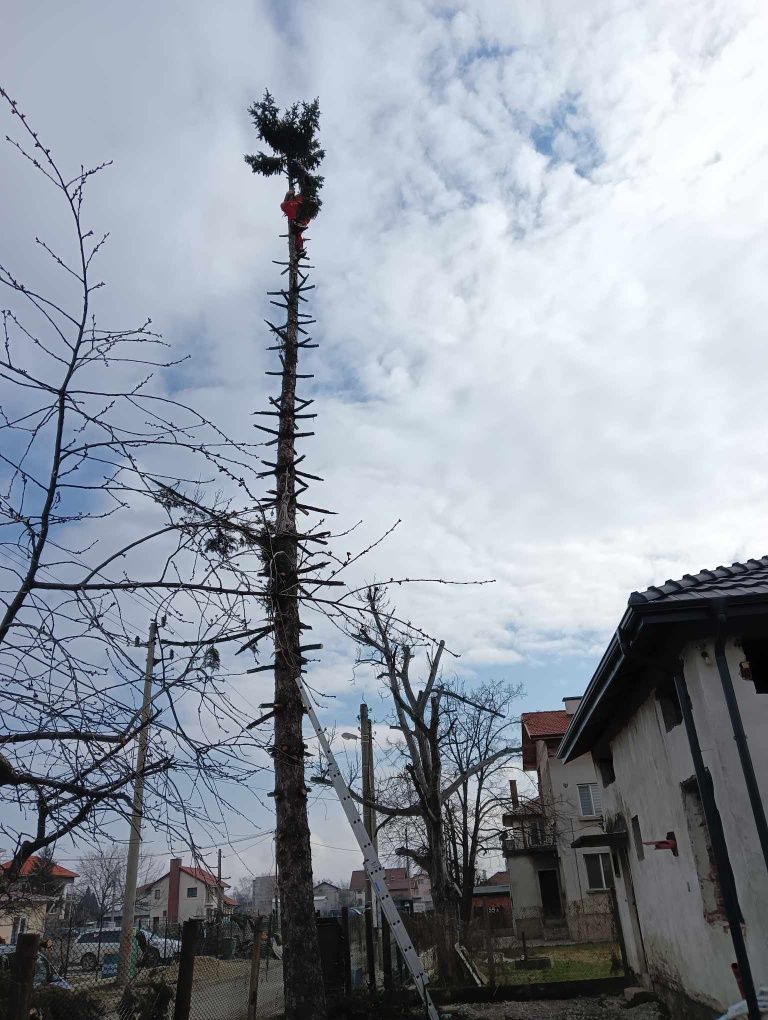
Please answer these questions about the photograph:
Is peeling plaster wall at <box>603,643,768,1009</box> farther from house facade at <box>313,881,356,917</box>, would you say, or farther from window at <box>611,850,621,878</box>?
house facade at <box>313,881,356,917</box>

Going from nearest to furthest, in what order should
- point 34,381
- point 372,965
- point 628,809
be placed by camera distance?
point 34,381 → point 628,809 → point 372,965

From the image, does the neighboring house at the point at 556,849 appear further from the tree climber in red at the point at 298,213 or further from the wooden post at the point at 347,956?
the tree climber in red at the point at 298,213

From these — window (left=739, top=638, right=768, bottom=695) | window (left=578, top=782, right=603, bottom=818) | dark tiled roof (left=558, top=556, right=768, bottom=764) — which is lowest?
window (left=739, top=638, right=768, bottom=695)

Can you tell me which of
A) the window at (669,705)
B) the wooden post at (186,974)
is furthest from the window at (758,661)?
the wooden post at (186,974)

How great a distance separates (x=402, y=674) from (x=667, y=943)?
13.3m

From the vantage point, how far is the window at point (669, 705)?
27.2ft

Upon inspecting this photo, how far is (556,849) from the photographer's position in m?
33.4

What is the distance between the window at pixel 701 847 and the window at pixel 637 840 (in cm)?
272

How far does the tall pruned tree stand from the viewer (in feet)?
14.7

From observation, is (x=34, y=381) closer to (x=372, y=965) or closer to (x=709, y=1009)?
(x=709, y=1009)

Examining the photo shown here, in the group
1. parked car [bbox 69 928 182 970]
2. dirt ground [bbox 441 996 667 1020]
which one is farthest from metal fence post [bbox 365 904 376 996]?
parked car [bbox 69 928 182 970]

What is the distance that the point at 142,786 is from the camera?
3332 millimetres

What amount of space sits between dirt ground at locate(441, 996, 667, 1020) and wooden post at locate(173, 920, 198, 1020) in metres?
6.71

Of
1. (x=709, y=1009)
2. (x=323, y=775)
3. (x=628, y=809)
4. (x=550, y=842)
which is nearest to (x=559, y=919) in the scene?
(x=550, y=842)
